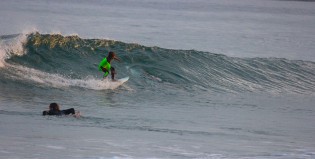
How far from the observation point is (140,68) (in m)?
24.3

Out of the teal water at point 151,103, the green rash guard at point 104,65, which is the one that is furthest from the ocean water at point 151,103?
the green rash guard at point 104,65

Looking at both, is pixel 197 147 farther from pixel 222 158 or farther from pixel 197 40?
pixel 197 40

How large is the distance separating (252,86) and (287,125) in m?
7.94

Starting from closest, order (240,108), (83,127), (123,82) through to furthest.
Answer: (83,127) < (240,108) < (123,82)

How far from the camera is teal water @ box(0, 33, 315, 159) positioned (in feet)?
40.4

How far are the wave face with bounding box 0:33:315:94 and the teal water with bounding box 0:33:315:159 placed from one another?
1.5 inches

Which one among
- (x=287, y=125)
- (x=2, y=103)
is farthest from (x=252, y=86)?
(x=2, y=103)

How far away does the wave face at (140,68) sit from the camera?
21875 millimetres

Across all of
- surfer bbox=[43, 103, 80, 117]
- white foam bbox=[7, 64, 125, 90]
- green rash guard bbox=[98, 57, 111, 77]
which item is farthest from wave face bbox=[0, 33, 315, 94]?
surfer bbox=[43, 103, 80, 117]

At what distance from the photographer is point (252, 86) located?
932 inches

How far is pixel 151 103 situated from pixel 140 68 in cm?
600

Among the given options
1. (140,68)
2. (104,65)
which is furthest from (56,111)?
(140,68)

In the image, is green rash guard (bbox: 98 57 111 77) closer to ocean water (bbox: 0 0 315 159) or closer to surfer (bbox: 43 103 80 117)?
ocean water (bbox: 0 0 315 159)

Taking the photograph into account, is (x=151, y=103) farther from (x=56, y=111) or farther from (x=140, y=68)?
A: (x=140, y=68)
